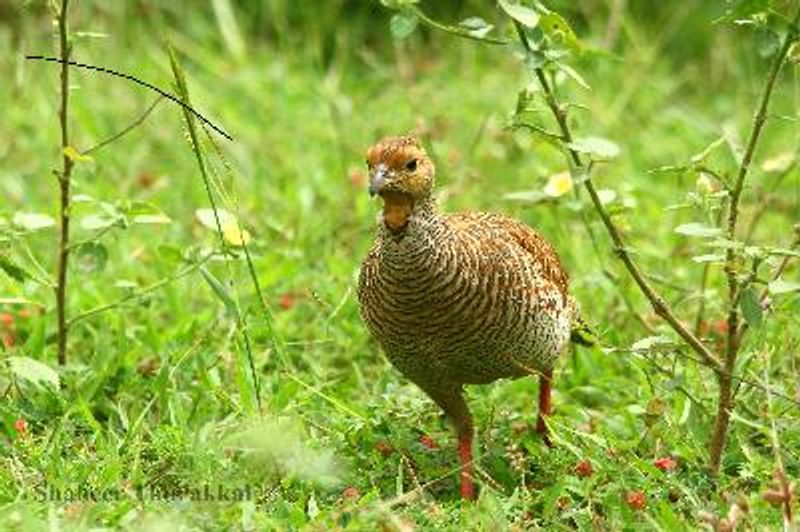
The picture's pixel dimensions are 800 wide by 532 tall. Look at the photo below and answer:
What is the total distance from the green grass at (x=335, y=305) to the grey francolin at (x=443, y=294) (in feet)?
0.77

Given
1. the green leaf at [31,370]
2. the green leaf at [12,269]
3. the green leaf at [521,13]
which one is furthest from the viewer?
the green leaf at [12,269]

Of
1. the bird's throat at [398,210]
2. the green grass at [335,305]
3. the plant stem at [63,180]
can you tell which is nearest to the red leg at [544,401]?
the green grass at [335,305]

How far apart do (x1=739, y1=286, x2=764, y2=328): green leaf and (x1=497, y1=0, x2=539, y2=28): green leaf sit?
81 centimetres

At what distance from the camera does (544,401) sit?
15.1 ft

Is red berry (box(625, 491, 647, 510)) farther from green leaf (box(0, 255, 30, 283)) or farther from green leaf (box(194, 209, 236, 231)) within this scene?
green leaf (box(0, 255, 30, 283))

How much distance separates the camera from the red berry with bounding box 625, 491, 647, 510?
3768 mm

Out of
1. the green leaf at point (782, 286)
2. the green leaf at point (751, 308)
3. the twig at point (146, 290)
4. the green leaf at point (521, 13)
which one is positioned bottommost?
the twig at point (146, 290)

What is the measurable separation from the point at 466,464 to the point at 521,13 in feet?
3.95

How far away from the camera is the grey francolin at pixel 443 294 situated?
3930mm

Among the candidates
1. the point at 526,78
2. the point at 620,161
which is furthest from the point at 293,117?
the point at 620,161

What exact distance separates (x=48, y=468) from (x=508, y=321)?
1239 millimetres

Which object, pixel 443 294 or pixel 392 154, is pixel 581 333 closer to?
pixel 443 294

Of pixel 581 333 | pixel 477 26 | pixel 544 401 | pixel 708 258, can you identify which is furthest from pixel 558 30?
pixel 544 401

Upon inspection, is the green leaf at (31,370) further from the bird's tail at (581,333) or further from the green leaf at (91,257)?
the bird's tail at (581,333)
